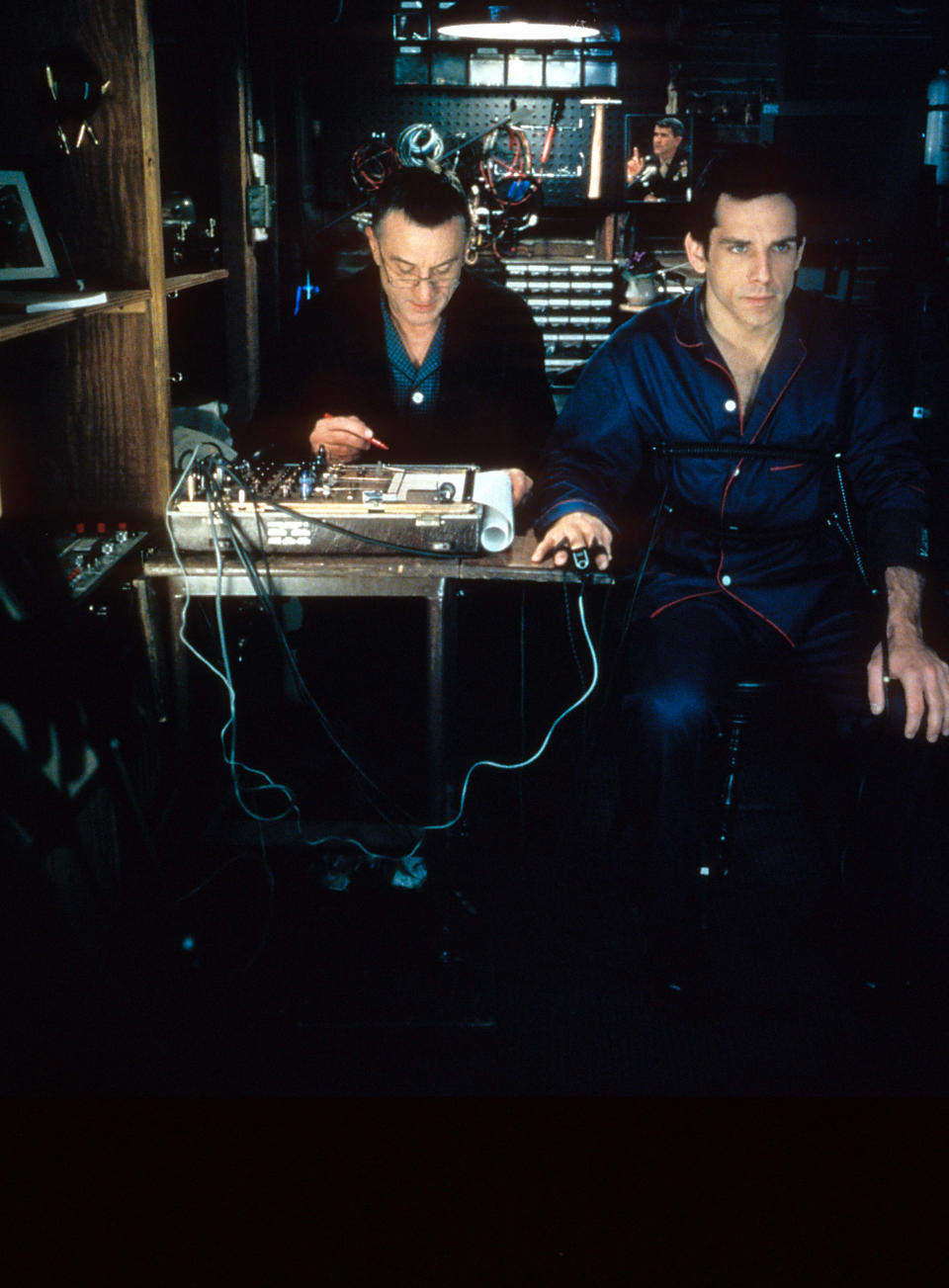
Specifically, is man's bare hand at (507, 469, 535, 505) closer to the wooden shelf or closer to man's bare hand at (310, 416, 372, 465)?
man's bare hand at (310, 416, 372, 465)

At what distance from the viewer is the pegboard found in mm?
5078

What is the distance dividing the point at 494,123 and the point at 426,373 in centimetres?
303

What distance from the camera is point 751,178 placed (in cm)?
215

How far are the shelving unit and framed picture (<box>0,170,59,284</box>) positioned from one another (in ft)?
0.21

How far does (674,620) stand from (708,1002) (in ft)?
2.40

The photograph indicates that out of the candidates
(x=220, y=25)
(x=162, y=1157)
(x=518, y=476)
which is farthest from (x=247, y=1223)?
(x=220, y=25)

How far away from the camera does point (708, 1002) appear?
2.04 m

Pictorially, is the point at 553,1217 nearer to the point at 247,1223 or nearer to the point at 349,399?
the point at 247,1223

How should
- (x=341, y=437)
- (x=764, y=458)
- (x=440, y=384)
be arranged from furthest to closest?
(x=440, y=384) → (x=341, y=437) → (x=764, y=458)

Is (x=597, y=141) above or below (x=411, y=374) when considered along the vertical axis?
above

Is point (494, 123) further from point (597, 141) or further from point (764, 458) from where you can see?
point (764, 458)

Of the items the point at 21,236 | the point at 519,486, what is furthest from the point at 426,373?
the point at 21,236

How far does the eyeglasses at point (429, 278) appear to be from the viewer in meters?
2.45

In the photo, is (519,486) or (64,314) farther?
(519,486)
